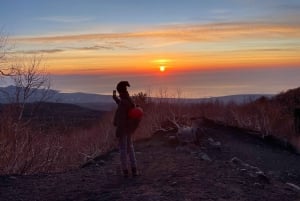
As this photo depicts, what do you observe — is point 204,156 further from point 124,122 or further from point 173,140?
point 124,122

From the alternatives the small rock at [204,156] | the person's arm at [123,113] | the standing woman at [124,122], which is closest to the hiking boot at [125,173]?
the standing woman at [124,122]

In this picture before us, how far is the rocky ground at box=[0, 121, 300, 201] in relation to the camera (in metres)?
12.2

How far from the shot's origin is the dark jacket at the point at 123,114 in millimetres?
13375

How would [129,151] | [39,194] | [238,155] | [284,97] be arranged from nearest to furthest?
[39,194] < [129,151] < [238,155] < [284,97]

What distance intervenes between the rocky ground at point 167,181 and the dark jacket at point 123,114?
118cm

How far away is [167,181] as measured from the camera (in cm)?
1314

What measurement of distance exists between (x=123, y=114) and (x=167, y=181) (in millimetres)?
1816

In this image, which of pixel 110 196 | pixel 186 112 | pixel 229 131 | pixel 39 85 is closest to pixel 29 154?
pixel 39 85

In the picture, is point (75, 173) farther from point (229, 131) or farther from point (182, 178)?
point (229, 131)

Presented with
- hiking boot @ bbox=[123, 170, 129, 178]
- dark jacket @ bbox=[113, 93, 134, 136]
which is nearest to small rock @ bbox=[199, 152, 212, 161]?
hiking boot @ bbox=[123, 170, 129, 178]

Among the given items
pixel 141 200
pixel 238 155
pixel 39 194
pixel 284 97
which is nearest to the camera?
pixel 141 200

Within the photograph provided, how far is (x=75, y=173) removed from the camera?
15.6 metres

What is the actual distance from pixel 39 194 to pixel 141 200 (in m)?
2.89

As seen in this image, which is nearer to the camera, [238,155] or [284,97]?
[238,155]
